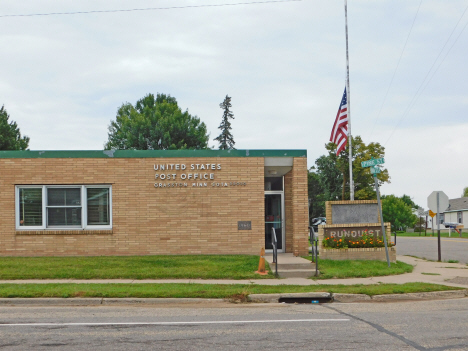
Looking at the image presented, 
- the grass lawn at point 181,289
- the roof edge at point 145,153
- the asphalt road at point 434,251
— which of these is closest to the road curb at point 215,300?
the grass lawn at point 181,289

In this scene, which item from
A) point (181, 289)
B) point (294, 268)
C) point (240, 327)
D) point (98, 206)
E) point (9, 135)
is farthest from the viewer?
point (9, 135)

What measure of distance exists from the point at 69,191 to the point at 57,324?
9048 mm

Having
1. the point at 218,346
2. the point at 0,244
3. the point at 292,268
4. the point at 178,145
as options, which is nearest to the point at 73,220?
the point at 0,244

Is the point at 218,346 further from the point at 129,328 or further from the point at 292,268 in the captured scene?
the point at 292,268

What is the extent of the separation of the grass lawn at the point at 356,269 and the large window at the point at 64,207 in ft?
23.3

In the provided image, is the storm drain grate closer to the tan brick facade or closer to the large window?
the tan brick facade

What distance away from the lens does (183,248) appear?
16.9m

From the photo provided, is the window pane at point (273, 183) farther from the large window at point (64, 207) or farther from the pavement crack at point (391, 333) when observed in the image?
the pavement crack at point (391, 333)

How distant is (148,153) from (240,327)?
9.82m

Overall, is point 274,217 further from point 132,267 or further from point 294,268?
point 132,267

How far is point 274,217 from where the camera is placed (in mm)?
18781

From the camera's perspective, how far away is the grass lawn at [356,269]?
1427 centimetres

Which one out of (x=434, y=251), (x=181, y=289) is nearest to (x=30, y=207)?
(x=181, y=289)

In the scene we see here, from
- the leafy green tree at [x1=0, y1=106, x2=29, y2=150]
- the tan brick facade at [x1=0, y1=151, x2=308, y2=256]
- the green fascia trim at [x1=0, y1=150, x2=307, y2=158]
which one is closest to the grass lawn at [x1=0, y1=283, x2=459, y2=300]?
the tan brick facade at [x1=0, y1=151, x2=308, y2=256]
